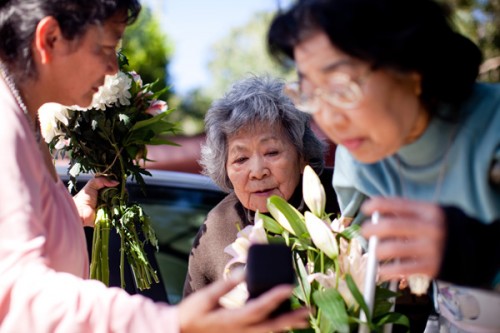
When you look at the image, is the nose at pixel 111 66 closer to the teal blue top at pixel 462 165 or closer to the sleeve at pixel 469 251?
the teal blue top at pixel 462 165

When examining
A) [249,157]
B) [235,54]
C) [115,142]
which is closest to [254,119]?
[249,157]

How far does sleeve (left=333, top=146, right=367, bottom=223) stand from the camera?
4.99 feet

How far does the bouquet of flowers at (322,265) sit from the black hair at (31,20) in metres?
0.59

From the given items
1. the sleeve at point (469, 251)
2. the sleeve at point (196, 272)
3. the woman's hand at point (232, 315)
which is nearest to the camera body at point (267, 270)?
the woman's hand at point (232, 315)

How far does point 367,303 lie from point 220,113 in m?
1.21

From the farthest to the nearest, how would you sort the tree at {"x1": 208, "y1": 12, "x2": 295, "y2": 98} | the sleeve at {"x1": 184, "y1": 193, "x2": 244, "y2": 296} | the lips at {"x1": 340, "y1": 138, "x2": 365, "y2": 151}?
the tree at {"x1": 208, "y1": 12, "x2": 295, "y2": 98} < the sleeve at {"x1": 184, "y1": 193, "x2": 244, "y2": 296} < the lips at {"x1": 340, "y1": 138, "x2": 365, "y2": 151}

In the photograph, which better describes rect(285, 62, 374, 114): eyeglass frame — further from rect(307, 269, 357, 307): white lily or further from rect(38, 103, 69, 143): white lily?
rect(38, 103, 69, 143): white lily

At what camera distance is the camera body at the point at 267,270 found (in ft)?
3.95

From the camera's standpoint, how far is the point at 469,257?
1.16 meters

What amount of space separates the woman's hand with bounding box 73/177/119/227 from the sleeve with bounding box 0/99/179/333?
93cm

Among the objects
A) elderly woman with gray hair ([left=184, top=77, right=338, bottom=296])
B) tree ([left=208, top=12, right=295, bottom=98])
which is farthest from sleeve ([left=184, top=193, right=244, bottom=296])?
tree ([left=208, top=12, right=295, bottom=98])

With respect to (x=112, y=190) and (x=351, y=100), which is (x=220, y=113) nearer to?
(x=112, y=190)

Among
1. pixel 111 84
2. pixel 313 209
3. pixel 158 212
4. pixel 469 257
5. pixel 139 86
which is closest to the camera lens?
pixel 469 257

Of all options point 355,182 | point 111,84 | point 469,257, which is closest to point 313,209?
point 355,182
